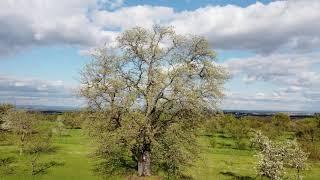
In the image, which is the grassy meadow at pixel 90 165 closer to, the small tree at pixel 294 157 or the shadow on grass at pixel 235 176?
the shadow on grass at pixel 235 176

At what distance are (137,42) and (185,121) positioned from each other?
13.0 meters

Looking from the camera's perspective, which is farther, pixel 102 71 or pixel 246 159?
pixel 246 159

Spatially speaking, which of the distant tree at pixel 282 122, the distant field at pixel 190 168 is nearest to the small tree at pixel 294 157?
the distant field at pixel 190 168

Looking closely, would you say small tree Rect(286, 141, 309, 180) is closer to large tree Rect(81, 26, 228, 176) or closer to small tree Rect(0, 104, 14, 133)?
large tree Rect(81, 26, 228, 176)

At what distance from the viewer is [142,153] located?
62.6 m

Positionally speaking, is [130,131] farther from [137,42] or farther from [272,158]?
[272,158]

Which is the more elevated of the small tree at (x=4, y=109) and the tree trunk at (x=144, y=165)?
the small tree at (x=4, y=109)

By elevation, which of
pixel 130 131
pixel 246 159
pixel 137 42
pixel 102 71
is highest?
pixel 137 42

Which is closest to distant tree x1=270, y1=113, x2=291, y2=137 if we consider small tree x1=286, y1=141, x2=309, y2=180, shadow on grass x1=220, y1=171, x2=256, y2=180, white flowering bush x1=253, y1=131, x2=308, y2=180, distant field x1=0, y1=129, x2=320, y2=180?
distant field x1=0, y1=129, x2=320, y2=180

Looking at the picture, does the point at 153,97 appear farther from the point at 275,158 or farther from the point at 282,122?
the point at 282,122

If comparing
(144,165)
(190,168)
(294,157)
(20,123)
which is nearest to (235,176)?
(190,168)

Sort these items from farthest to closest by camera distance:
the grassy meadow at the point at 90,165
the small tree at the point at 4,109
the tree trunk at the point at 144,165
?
the small tree at the point at 4,109 < the grassy meadow at the point at 90,165 < the tree trunk at the point at 144,165

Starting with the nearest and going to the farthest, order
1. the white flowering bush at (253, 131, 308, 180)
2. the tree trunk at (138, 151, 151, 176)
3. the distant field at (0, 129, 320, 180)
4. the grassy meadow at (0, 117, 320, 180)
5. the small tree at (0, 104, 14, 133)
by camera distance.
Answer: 1. the white flowering bush at (253, 131, 308, 180)
2. the tree trunk at (138, 151, 151, 176)
3. the grassy meadow at (0, 117, 320, 180)
4. the distant field at (0, 129, 320, 180)
5. the small tree at (0, 104, 14, 133)

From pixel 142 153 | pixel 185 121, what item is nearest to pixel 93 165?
pixel 142 153
